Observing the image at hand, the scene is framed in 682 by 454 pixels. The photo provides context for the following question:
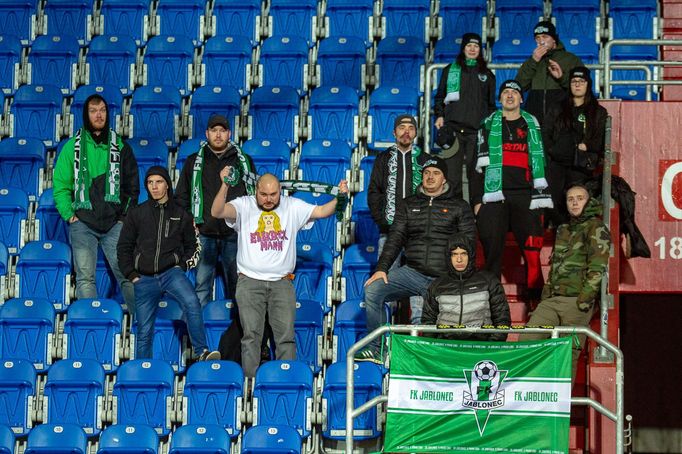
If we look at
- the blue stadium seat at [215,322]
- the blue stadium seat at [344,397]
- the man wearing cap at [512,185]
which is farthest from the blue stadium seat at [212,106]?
the blue stadium seat at [344,397]

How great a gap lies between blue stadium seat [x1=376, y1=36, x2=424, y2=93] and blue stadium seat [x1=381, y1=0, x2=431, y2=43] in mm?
553

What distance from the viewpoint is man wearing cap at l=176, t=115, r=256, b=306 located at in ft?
39.3

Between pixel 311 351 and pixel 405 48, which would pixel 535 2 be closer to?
pixel 405 48

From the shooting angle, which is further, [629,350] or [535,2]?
[629,350]

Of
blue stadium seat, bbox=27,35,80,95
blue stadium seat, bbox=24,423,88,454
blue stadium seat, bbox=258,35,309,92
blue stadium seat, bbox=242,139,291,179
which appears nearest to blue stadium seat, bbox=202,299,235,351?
blue stadium seat, bbox=24,423,88,454

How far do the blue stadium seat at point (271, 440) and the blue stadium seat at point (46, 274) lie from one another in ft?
9.20

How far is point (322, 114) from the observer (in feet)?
45.8

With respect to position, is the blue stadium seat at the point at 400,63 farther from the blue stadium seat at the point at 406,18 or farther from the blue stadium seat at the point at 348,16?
the blue stadium seat at the point at 348,16

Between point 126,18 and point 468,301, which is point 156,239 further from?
point 126,18

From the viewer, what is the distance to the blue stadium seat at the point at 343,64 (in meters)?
Answer: 14.7

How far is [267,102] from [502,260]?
11.7 feet

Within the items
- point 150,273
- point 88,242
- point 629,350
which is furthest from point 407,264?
point 629,350

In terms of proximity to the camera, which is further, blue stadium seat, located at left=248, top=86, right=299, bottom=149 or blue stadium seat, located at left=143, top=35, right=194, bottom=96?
blue stadium seat, located at left=143, top=35, right=194, bottom=96

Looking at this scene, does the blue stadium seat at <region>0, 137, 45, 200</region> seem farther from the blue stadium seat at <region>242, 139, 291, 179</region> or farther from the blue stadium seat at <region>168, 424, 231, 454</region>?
the blue stadium seat at <region>168, 424, 231, 454</region>
